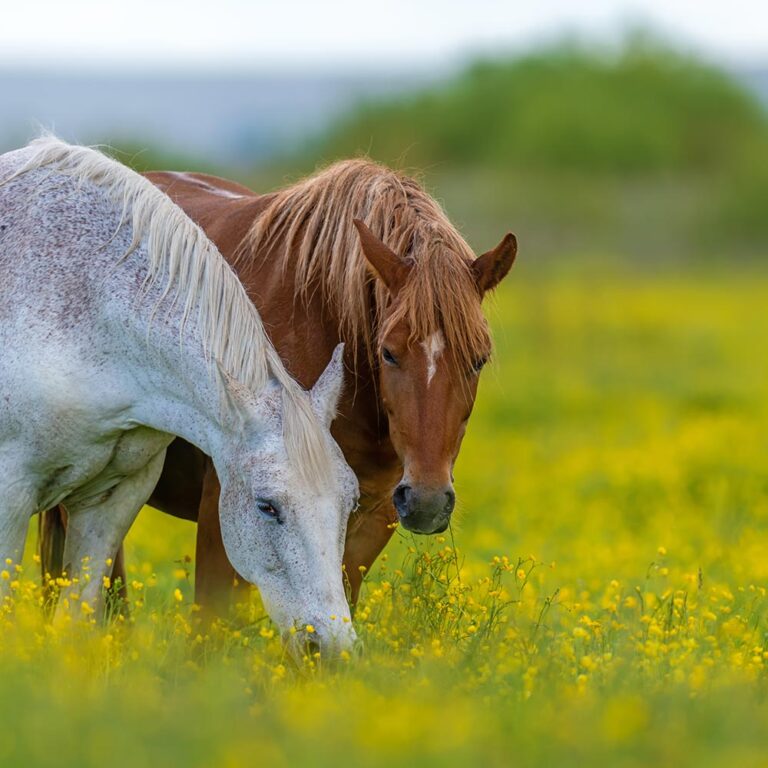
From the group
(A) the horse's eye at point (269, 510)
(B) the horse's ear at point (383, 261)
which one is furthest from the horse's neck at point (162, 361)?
(B) the horse's ear at point (383, 261)

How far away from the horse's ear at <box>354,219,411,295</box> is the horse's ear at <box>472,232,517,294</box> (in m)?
0.27

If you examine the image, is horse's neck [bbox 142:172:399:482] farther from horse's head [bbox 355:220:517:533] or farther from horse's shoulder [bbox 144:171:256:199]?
horse's shoulder [bbox 144:171:256:199]

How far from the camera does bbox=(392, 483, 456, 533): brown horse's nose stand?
14.3ft

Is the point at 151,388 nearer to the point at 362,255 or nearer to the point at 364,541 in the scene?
the point at 362,255

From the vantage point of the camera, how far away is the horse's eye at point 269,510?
440cm

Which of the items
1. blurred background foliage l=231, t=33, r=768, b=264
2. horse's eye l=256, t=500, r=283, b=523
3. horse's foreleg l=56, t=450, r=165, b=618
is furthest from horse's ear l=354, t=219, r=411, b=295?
blurred background foliage l=231, t=33, r=768, b=264

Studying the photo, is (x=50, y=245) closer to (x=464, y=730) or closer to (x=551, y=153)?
(x=464, y=730)

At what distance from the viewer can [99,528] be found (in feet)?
16.8

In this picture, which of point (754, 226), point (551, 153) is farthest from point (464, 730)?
point (551, 153)

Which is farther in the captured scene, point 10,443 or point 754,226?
point 754,226

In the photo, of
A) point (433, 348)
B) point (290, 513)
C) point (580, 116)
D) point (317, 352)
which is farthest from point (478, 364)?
point (580, 116)

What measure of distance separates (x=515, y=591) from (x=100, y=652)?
2.94 m

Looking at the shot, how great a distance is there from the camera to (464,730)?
315 cm

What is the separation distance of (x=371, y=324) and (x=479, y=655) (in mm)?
1242
